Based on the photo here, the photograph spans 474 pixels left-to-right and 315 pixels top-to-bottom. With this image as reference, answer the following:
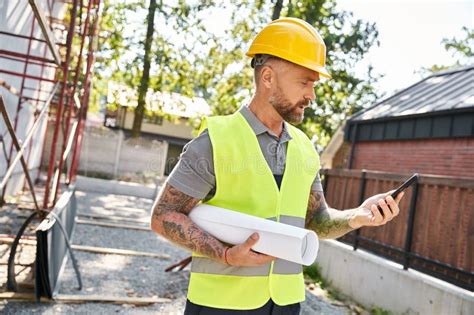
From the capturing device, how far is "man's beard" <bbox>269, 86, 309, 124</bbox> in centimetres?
199

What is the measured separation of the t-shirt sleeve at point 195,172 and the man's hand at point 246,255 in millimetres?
287

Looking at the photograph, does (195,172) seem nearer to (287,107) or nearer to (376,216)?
(287,107)

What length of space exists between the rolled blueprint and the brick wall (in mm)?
6846

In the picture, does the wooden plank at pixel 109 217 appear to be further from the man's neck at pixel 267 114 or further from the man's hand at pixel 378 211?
the man's hand at pixel 378 211

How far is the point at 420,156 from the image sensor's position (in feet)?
29.3

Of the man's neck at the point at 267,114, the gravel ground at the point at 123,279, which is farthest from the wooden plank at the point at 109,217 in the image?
the man's neck at the point at 267,114

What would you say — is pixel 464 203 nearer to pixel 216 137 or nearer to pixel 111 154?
pixel 216 137

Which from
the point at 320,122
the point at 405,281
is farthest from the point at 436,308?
the point at 320,122

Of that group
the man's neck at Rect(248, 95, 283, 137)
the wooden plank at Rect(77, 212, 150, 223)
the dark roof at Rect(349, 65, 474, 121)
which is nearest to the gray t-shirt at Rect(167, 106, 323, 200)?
the man's neck at Rect(248, 95, 283, 137)

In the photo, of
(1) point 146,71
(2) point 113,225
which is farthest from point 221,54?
(2) point 113,225

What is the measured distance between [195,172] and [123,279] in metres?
5.12

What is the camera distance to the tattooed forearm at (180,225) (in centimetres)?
176

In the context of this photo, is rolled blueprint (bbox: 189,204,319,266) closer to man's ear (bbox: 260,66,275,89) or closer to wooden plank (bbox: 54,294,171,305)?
man's ear (bbox: 260,66,275,89)

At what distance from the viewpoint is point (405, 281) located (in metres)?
5.72
